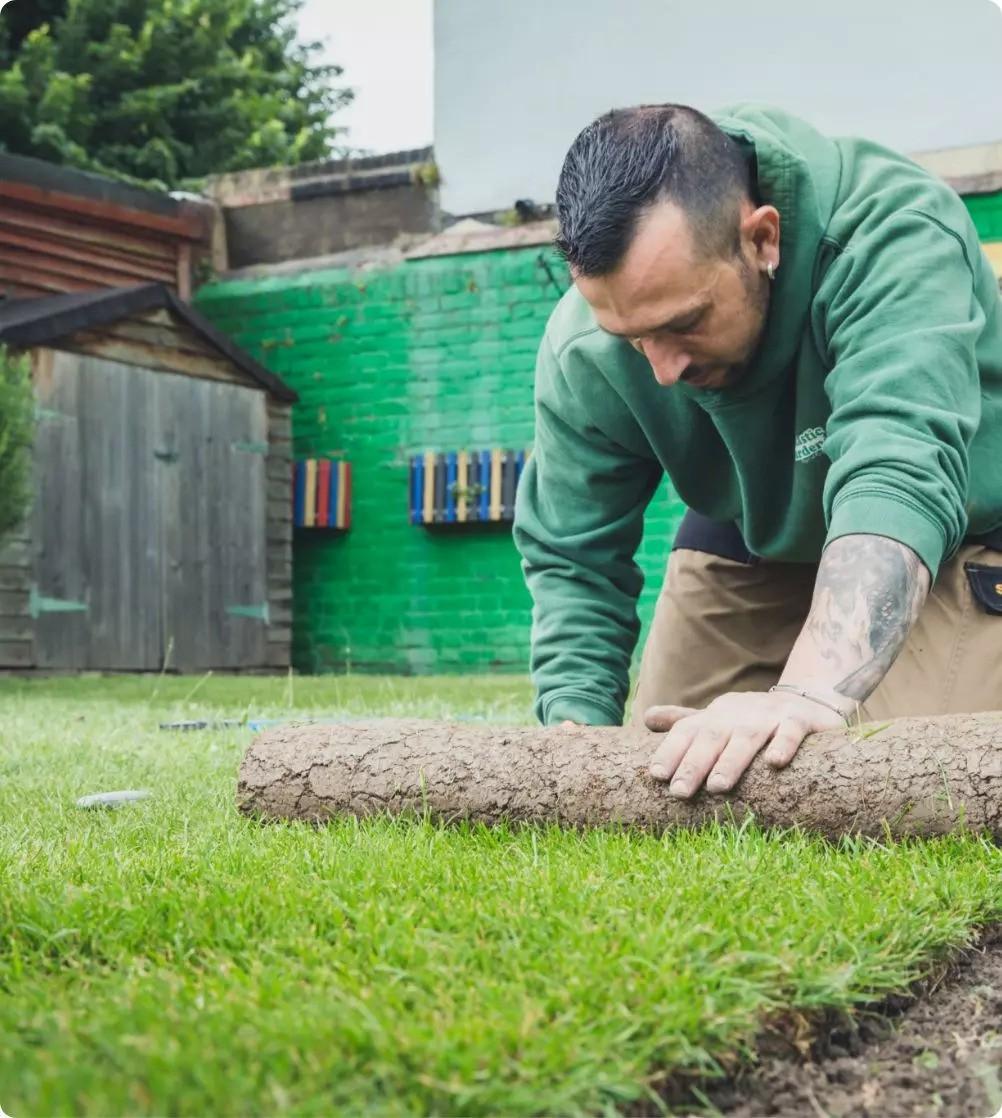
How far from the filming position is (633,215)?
2580 millimetres

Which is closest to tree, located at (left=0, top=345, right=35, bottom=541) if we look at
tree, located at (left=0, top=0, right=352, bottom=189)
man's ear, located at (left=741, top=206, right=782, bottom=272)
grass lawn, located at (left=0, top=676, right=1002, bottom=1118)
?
grass lawn, located at (left=0, top=676, right=1002, bottom=1118)

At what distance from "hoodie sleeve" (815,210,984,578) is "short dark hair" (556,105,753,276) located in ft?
0.94

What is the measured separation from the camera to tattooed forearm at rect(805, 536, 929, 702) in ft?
8.06

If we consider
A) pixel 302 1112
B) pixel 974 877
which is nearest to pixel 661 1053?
pixel 302 1112

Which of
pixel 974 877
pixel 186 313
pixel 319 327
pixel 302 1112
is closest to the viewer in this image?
pixel 302 1112

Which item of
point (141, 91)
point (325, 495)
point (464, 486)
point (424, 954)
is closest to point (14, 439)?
point (325, 495)

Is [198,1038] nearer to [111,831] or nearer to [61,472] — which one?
[111,831]

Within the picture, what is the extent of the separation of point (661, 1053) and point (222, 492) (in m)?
9.99

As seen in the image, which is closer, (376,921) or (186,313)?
(376,921)

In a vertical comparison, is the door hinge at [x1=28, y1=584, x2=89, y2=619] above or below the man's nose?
below

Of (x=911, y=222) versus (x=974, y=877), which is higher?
(x=911, y=222)

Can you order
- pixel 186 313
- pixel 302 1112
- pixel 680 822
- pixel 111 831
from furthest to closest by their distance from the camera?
pixel 186 313 < pixel 111 831 < pixel 680 822 < pixel 302 1112

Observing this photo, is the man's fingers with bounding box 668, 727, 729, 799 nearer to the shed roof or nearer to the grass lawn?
the grass lawn

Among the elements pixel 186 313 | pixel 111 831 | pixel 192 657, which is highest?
pixel 186 313
